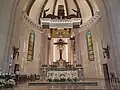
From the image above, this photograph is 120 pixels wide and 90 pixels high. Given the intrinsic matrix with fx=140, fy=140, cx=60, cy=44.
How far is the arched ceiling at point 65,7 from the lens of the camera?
461 inches

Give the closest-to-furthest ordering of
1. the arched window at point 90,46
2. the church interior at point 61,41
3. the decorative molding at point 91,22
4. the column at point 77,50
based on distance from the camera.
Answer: the church interior at point 61,41 < the decorative molding at point 91,22 < the arched window at point 90,46 < the column at point 77,50

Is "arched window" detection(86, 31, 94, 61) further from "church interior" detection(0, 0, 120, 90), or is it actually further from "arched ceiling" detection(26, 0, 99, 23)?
"arched ceiling" detection(26, 0, 99, 23)

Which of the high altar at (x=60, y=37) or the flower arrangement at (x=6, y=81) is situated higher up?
the high altar at (x=60, y=37)

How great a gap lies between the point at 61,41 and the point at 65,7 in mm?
3360

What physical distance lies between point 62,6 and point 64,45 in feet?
11.4

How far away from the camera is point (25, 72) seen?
964 centimetres

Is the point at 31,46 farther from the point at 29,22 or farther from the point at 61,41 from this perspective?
the point at 61,41

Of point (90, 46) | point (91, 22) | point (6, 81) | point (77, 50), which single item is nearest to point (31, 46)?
point (77, 50)

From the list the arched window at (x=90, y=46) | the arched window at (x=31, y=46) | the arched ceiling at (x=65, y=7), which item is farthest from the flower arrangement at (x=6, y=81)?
the arched ceiling at (x=65, y=7)

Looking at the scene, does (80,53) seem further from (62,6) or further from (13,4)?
(13,4)

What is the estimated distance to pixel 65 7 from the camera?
42.3 ft

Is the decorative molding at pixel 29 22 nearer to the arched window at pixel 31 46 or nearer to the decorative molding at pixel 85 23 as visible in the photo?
the decorative molding at pixel 85 23

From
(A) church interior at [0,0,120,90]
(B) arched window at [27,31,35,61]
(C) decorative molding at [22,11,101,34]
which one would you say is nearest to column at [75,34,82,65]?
(A) church interior at [0,0,120,90]

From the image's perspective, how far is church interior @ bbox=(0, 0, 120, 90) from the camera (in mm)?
7223
